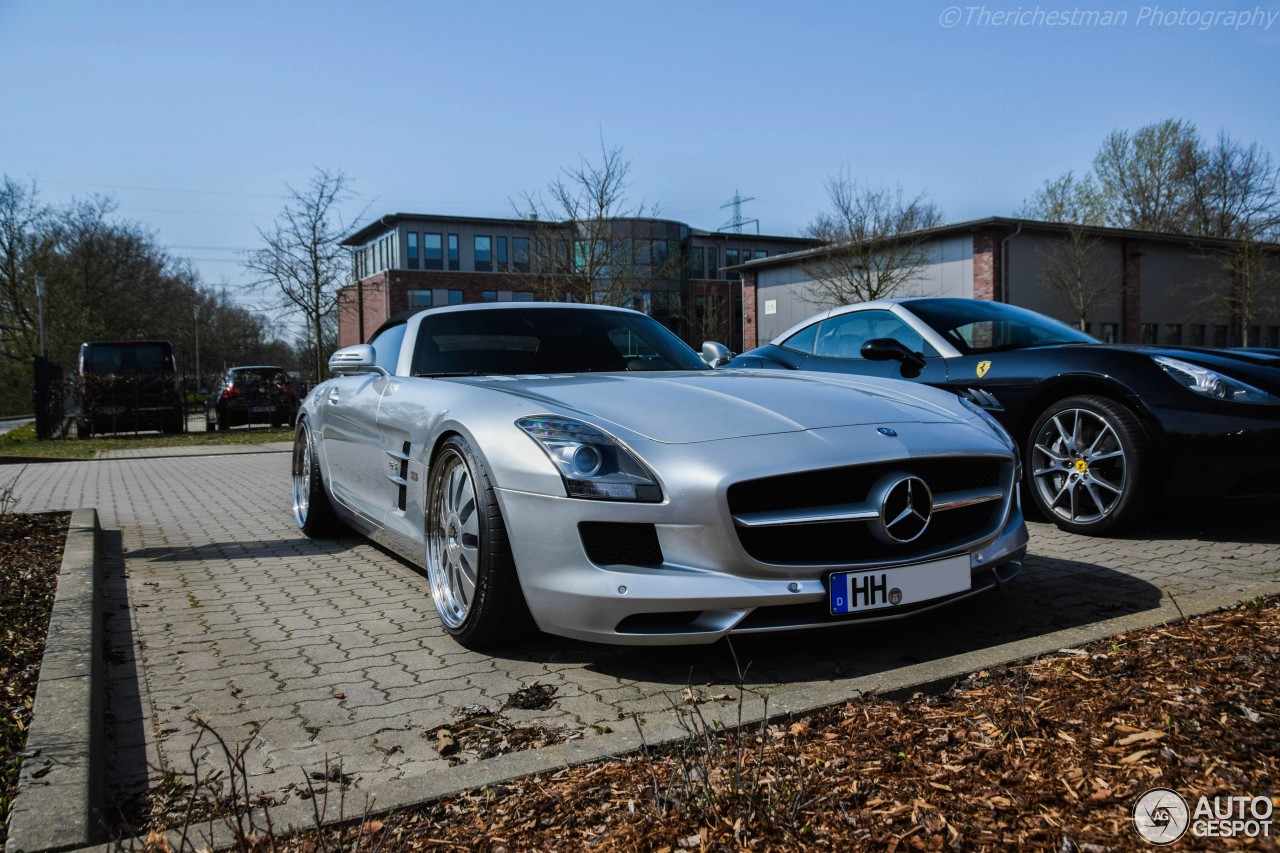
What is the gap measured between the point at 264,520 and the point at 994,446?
18.7ft

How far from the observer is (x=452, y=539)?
3.59m

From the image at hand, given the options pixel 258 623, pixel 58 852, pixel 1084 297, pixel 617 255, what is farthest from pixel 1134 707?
pixel 1084 297

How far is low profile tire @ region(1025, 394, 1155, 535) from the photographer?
16.0ft

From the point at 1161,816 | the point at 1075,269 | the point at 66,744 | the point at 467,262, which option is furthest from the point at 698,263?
the point at 1161,816

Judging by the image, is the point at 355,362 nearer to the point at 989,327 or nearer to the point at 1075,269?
the point at 989,327

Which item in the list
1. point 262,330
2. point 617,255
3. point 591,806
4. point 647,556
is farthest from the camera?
point 262,330

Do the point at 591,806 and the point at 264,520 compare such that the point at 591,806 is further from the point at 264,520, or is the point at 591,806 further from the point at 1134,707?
the point at 264,520

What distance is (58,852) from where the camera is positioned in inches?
75.7

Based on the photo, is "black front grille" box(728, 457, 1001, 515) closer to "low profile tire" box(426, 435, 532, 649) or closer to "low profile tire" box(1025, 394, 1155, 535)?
"low profile tire" box(426, 435, 532, 649)

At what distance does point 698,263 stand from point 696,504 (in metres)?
57.3

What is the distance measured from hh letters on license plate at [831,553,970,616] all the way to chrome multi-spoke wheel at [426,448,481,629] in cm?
124

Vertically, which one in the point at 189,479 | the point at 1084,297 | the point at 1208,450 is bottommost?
the point at 189,479

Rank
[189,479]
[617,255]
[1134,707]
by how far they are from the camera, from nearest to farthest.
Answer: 1. [1134,707]
2. [189,479]
3. [617,255]

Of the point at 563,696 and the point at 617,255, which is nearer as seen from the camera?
the point at 563,696
